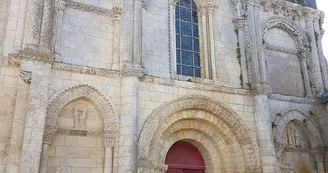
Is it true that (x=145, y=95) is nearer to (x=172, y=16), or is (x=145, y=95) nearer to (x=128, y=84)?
(x=128, y=84)

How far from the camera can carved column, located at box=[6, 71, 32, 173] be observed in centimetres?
719

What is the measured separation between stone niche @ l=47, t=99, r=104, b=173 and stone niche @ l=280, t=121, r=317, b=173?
19.3ft

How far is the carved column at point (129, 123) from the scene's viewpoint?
8.07 m

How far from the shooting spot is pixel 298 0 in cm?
1320

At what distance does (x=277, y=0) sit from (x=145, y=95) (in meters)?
6.64

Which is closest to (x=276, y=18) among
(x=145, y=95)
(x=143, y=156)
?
(x=145, y=95)

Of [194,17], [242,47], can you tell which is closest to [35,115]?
[194,17]

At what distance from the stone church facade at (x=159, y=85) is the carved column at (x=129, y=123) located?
0.08 ft

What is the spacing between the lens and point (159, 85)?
9352 millimetres

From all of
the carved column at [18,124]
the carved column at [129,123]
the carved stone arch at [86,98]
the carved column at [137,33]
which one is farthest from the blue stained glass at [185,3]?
the carved column at [18,124]

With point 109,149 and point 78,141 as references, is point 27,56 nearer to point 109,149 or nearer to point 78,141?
point 78,141

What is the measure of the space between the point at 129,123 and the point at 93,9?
11.1 feet

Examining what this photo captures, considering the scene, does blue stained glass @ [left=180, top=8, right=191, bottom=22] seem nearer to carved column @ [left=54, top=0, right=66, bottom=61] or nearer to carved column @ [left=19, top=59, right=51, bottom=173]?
carved column @ [left=54, top=0, right=66, bottom=61]

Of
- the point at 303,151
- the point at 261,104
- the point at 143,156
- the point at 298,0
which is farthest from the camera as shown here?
the point at 298,0
